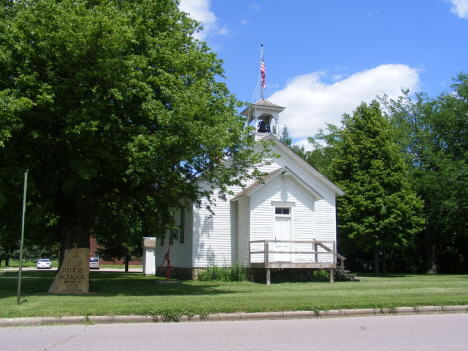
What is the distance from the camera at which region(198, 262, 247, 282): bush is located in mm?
21516

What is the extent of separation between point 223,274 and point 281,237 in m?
3.56

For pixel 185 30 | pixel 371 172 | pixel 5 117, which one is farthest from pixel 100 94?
pixel 371 172

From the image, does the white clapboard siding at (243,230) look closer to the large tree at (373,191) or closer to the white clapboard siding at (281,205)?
the white clapboard siding at (281,205)

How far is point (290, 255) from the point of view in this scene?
22.1 m

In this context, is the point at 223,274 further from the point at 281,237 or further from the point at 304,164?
the point at 304,164

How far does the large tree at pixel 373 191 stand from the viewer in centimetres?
2669

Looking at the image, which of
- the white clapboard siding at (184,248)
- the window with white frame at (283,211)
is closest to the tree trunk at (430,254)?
the window with white frame at (283,211)

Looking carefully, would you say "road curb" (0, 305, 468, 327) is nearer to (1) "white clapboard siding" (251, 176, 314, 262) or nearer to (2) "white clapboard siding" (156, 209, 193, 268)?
(1) "white clapboard siding" (251, 176, 314, 262)

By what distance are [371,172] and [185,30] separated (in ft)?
49.5

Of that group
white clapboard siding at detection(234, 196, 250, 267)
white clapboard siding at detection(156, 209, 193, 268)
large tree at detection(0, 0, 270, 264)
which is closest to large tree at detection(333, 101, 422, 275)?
white clapboard siding at detection(234, 196, 250, 267)

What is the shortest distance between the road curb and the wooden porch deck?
965 centimetres

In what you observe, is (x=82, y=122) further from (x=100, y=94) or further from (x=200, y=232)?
(x=200, y=232)

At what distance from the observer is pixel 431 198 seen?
107 ft

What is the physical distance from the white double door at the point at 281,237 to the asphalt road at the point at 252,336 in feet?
40.3
